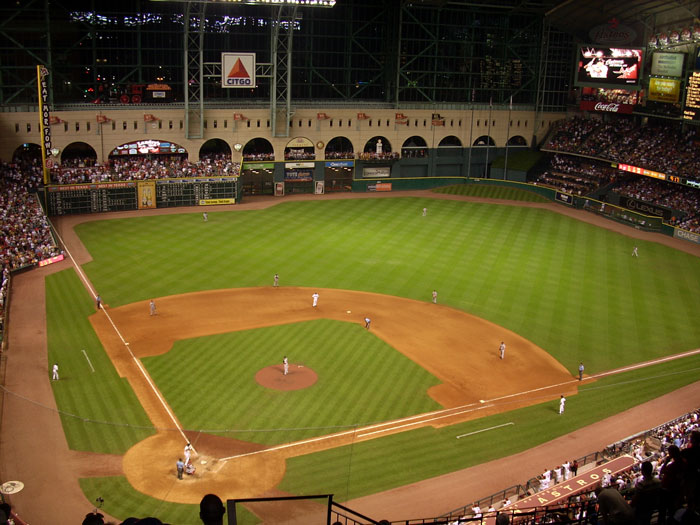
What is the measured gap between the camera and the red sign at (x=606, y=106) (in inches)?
2832

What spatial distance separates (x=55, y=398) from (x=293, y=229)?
32.2m

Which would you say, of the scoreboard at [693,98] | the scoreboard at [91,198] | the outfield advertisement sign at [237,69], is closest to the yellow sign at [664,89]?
the scoreboard at [693,98]

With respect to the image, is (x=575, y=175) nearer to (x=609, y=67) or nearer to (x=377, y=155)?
(x=609, y=67)

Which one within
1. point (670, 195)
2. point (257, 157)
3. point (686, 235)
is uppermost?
point (257, 157)

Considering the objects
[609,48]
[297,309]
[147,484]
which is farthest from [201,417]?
[609,48]

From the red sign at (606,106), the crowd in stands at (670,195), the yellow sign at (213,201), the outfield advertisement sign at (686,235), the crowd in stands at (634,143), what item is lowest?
the outfield advertisement sign at (686,235)

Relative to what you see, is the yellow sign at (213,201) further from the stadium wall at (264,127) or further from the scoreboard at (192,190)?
the stadium wall at (264,127)

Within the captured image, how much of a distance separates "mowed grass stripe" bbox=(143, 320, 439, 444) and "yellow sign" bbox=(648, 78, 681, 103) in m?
42.3

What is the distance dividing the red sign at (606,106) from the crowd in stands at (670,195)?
7497 mm

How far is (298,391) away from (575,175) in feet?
177

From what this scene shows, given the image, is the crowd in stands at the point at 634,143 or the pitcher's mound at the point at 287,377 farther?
the crowd in stands at the point at 634,143

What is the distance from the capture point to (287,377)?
3400 centimetres

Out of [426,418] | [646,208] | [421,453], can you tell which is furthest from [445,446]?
[646,208]

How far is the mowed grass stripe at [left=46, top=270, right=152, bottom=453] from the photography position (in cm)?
2873
